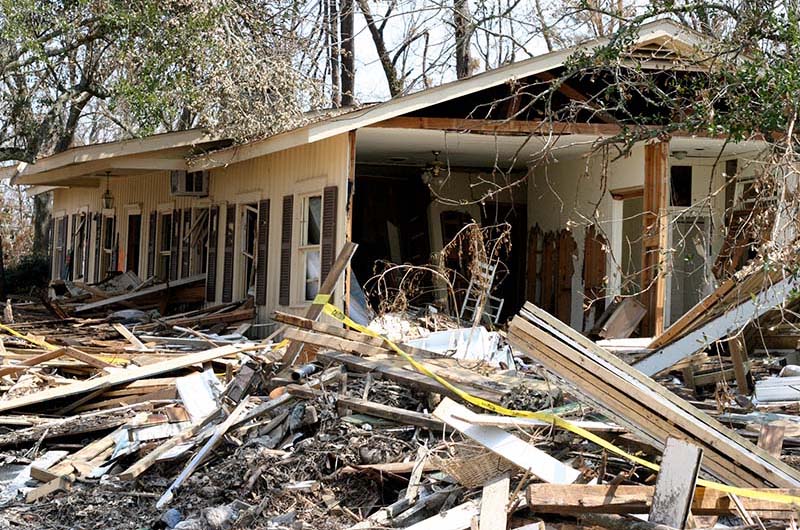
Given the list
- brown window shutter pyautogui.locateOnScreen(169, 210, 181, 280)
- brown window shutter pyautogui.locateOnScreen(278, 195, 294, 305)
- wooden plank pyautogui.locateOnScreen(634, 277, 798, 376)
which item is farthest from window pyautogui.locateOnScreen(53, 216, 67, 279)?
wooden plank pyautogui.locateOnScreen(634, 277, 798, 376)

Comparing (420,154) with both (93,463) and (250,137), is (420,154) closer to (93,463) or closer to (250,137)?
(250,137)

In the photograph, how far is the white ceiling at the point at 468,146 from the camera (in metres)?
16.2

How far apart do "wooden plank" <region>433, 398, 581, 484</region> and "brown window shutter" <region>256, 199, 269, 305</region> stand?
11243 millimetres

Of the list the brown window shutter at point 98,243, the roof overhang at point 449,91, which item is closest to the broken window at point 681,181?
the roof overhang at point 449,91

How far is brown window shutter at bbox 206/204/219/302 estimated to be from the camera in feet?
66.2

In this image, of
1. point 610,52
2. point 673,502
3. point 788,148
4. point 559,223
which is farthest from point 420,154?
point 673,502

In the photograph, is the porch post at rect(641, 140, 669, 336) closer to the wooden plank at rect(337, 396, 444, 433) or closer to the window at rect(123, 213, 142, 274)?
the wooden plank at rect(337, 396, 444, 433)

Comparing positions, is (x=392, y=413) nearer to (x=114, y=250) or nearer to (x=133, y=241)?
→ (x=133, y=241)

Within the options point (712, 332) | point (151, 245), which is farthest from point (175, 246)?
point (712, 332)

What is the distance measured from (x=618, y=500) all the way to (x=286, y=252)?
11.8 m

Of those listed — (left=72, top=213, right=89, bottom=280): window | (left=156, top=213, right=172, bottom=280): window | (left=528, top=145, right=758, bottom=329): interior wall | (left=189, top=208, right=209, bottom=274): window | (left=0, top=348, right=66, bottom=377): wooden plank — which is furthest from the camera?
(left=72, top=213, right=89, bottom=280): window

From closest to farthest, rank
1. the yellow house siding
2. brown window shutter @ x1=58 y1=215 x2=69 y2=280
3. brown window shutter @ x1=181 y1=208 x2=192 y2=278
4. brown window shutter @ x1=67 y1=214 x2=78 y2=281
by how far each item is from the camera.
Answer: the yellow house siding → brown window shutter @ x1=181 y1=208 x2=192 y2=278 → brown window shutter @ x1=67 y1=214 x2=78 y2=281 → brown window shutter @ x1=58 y1=215 x2=69 y2=280

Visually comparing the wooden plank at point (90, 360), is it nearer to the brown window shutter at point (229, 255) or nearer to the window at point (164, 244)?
the brown window shutter at point (229, 255)

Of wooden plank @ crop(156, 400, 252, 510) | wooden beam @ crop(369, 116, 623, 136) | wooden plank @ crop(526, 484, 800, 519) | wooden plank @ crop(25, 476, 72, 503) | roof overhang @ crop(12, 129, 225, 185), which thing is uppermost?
wooden beam @ crop(369, 116, 623, 136)
